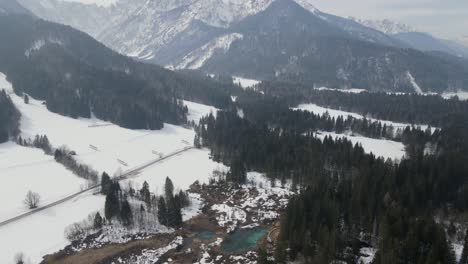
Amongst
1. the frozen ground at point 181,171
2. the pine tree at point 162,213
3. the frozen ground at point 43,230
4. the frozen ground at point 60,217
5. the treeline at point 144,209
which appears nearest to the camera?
the frozen ground at point 43,230

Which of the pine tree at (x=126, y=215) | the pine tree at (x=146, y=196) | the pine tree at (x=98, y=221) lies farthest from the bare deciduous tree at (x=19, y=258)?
the pine tree at (x=146, y=196)

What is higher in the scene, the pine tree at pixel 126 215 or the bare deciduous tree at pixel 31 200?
the pine tree at pixel 126 215

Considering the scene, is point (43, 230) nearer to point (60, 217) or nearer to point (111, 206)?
point (60, 217)

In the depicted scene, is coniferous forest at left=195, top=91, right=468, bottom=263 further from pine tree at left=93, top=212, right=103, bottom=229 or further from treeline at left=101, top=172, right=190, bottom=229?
pine tree at left=93, top=212, right=103, bottom=229

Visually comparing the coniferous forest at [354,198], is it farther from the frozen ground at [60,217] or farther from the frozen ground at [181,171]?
the frozen ground at [60,217]

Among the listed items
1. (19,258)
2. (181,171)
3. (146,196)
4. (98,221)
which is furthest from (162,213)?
(181,171)

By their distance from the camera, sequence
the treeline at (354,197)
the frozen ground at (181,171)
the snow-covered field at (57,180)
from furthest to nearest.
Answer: the frozen ground at (181,171) < the snow-covered field at (57,180) < the treeline at (354,197)

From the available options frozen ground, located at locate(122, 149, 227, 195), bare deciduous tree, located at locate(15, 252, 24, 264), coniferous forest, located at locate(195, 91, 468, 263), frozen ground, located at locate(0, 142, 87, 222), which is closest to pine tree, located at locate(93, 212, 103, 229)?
bare deciduous tree, located at locate(15, 252, 24, 264)

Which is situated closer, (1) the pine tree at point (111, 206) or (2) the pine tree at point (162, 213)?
(1) the pine tree at point (111, 206)
